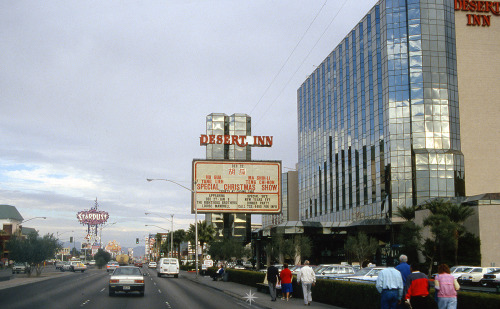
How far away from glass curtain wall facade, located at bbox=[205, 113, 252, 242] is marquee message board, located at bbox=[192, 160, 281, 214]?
5095cm

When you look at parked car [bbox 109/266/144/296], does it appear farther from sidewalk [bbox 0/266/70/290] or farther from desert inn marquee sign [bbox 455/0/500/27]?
desert inn marquee sign [bbox 455/0/500/27]

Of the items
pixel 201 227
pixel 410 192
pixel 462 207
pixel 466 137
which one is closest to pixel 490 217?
pixel 462 207

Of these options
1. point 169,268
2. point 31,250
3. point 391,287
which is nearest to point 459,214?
point 169,268

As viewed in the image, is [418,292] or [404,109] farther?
[404,109]

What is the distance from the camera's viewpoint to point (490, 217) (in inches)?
2233

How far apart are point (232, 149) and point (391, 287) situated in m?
101

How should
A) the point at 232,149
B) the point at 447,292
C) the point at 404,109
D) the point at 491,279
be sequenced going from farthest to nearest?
the point at 232,149 < the point at 404,109 < the point at 491,279 < the point at 447,292

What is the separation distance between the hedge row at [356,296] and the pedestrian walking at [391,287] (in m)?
2.03

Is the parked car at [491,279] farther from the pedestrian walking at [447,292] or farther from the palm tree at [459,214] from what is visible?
the pedestrian walking at [447,292]

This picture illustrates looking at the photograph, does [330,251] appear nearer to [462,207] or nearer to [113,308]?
[462,207]

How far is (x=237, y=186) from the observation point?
178 feet

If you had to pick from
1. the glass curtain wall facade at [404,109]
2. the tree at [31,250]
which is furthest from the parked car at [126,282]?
the glass curtain wall facade at [404,109]

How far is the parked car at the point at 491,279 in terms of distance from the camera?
3879 centimetres

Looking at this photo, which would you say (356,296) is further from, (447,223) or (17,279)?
(17,279)
